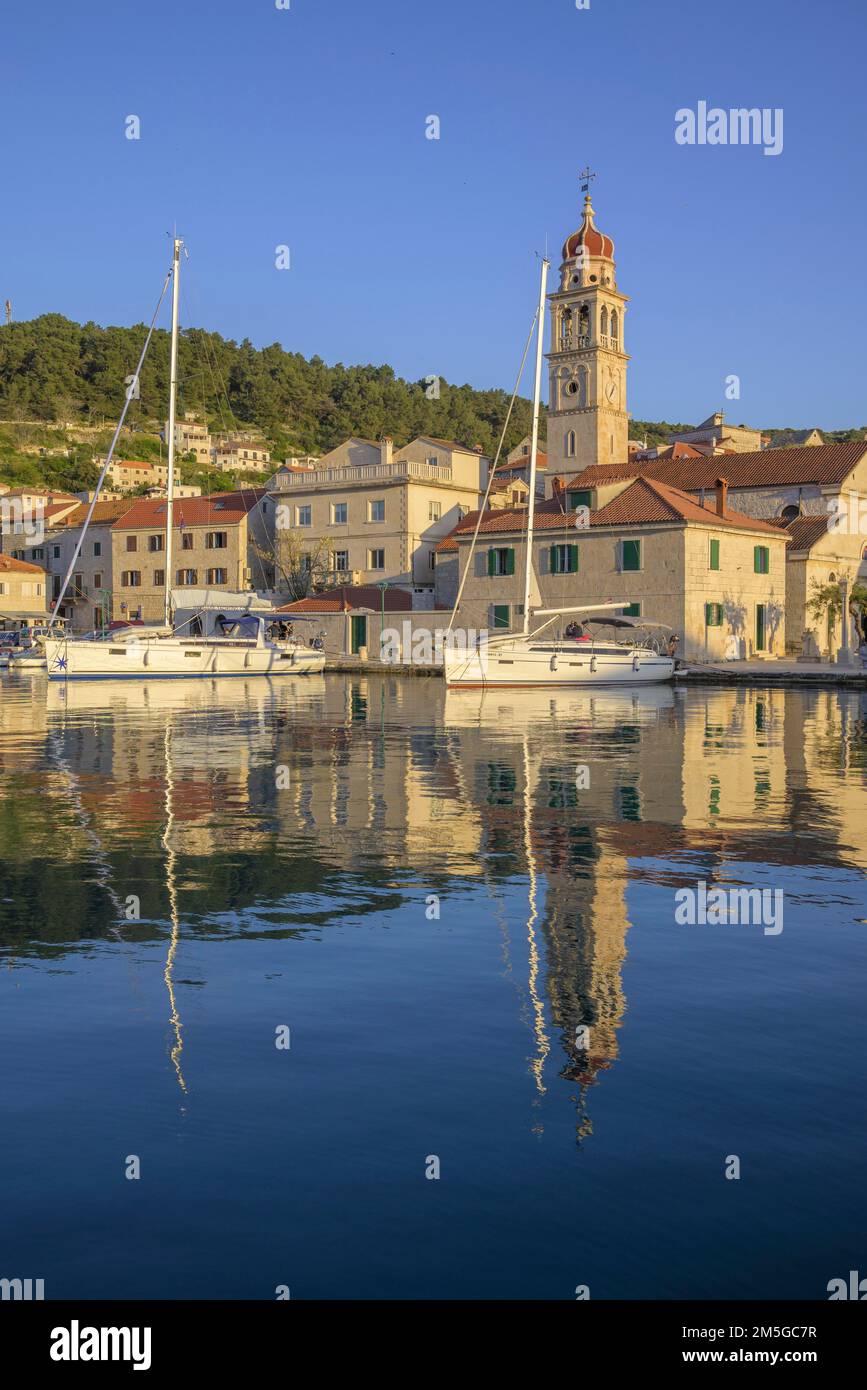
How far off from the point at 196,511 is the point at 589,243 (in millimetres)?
30811

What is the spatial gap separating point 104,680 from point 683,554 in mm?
26440

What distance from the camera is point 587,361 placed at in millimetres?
76750

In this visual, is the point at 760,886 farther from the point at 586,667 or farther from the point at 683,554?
the point at 683,554

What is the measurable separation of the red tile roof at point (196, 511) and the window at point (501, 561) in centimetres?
2203

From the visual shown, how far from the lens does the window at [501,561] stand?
65.6 meters

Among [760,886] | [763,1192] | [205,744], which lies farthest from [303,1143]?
[205,744]

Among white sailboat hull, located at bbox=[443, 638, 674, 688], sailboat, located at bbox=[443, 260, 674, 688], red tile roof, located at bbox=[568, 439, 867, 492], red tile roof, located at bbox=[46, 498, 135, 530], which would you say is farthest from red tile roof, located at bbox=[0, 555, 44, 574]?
white sailboat hull, located at bbox=[443, 638, 674, 688]

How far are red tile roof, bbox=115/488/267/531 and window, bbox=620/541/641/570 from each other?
30.2 metres

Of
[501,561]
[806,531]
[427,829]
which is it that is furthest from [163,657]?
[427,829]

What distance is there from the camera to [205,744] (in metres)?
26.2

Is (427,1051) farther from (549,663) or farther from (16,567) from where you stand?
(16,567)

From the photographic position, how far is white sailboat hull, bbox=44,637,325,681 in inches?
1988

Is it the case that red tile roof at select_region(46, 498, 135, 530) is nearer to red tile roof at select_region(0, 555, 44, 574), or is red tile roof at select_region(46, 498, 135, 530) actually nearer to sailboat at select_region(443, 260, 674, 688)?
red tile roof at select_region(0, 555, 44, 574)

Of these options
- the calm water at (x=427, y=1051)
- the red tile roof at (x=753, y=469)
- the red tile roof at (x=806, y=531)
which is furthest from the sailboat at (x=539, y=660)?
the calm water at (x=427, y=1051)
